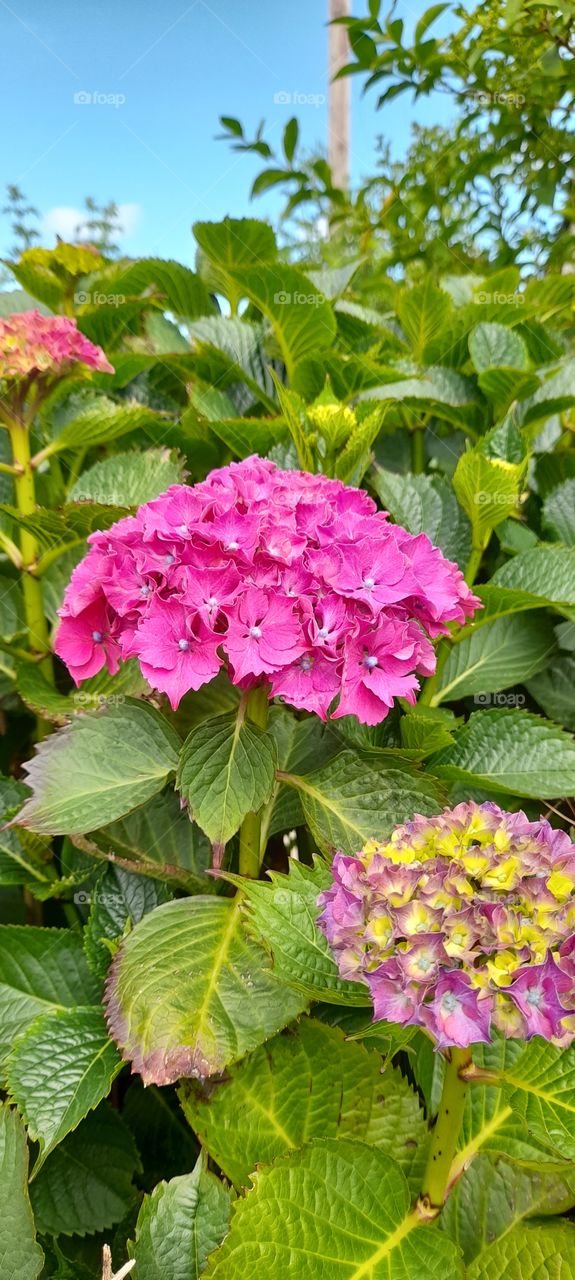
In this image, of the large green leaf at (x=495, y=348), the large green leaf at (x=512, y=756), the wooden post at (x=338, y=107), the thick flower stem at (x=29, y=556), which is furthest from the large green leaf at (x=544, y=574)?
the wooden post at (x=338, y=107)

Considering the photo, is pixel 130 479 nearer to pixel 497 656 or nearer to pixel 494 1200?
pixel 497 656

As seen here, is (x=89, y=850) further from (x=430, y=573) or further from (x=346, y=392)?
(x=346, y=392)

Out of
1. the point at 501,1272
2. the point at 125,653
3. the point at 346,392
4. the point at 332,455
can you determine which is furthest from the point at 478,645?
the point at 501,1272

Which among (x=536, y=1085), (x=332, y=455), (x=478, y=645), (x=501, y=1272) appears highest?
(x=332, y=455)

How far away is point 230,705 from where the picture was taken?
96 centimetres

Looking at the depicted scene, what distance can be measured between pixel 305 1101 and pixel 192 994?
14 cm

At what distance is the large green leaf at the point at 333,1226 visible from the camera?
24.2 inches

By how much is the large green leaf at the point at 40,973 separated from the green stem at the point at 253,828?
218mm

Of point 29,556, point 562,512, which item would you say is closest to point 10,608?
point 29,556

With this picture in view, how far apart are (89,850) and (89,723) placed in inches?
5.5

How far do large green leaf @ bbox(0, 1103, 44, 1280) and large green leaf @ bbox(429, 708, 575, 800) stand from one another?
0.51 meters

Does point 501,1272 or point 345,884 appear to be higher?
point 345,884

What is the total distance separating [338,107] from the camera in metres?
4.34

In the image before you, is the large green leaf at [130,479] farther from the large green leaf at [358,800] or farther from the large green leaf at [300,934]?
the large green leaf at [300,934]
